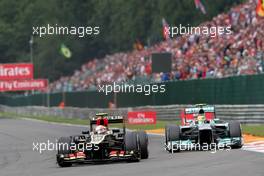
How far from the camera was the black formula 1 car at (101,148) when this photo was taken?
731 inches

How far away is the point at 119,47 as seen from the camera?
81250 mm

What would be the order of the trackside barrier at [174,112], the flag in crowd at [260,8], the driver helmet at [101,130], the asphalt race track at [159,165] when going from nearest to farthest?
the asphalt race track at [159,165] → the driver helmet at [101,130] → the trackside barrier at [174,112] → the flag in crowd at [260,8]

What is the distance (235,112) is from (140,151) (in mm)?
15192

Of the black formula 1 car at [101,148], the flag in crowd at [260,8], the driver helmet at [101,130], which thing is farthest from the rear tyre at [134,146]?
the flag in crowd at [260,8]

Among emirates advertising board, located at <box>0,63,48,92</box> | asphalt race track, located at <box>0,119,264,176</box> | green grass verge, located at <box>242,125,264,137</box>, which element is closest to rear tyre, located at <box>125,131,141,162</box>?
asphalt race track, located at <box>0,119,264,176</box>

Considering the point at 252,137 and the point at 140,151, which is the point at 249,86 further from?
the point at 140,151

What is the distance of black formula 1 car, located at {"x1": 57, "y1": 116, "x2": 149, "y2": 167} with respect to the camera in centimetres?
1858

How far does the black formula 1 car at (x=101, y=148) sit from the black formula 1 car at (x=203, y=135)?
224cm

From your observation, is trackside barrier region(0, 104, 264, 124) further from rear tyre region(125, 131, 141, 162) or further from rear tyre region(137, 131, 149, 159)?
rear tyre region(125, 131, 141, 162)

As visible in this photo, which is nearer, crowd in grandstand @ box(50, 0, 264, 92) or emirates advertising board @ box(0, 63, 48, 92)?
crowd in grandstand @ box(50, 0, 264, 92)

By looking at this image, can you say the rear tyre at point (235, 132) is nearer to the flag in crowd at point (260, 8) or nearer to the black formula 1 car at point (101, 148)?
the black formula 1 car at point (101, 148)

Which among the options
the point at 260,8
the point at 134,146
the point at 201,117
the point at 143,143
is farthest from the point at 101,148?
the point at 260,8

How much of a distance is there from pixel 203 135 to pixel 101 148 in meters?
3.27

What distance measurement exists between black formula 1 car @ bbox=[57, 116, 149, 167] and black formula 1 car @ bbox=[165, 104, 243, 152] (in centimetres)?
224
